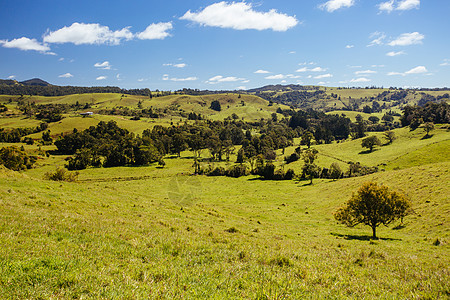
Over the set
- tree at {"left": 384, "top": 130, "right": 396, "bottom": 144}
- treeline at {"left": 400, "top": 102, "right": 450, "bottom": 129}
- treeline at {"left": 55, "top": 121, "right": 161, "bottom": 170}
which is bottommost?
treeline at {"left": 55, "top": 121, "right": 161, "bottom": 170}

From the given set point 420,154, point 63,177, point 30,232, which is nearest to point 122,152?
point 63,177

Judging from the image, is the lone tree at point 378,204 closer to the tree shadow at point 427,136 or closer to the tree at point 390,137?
the tree shadow at point 427,136

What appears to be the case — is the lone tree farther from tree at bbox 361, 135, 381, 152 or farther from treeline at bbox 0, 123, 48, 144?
treeline at bbox 0, 123, 48, 144

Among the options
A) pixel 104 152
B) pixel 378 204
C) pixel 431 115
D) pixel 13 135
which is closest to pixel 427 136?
pixel 431 115

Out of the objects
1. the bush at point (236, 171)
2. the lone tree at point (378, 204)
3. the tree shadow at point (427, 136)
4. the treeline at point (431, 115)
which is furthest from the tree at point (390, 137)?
the lone tree at point (378, 204)

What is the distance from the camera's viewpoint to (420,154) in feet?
289

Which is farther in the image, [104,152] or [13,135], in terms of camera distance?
[13,135]

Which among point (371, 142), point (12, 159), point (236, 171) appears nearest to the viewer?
point (12, 159)

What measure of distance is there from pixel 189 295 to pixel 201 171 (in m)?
104

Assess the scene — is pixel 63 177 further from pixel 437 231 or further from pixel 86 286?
pixel 437 231

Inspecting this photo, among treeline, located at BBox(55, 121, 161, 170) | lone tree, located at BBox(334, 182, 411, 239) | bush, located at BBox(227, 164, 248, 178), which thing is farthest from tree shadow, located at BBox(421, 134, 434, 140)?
treeline, located at BBox(55, 121, 161, 170)

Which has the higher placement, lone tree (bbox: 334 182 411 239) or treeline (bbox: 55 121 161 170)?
lone tree (bbox: 334 182 411 239)

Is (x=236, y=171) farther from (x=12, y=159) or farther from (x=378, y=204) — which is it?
(x=12, y=159)

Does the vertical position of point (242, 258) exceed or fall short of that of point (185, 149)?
it exceeds it
